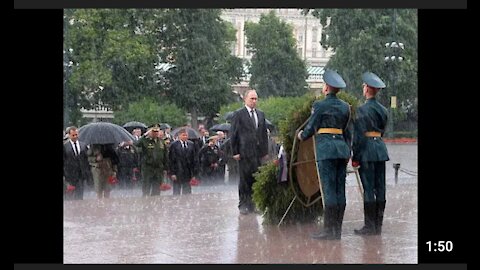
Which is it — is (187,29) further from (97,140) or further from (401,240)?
(401,240)

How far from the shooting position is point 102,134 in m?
14.6

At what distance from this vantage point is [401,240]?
28.5ft

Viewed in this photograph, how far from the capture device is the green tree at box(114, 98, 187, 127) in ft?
117

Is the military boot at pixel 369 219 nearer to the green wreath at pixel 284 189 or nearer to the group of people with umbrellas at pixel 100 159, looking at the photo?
the green wreath at pixel 284 189

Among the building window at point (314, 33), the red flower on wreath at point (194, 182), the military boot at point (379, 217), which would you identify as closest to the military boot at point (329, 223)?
the military boot at point (379, 217)

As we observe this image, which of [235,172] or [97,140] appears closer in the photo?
[97,140]

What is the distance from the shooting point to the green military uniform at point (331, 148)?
8477mm

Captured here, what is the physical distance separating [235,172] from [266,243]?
10.1 metres

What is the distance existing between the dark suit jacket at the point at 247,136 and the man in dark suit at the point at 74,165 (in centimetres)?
334

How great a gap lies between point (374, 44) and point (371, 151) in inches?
1150

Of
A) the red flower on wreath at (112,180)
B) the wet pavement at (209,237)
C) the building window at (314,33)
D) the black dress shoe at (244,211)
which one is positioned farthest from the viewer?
the building window at (314,33)

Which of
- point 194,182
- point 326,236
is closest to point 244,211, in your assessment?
point 326,236

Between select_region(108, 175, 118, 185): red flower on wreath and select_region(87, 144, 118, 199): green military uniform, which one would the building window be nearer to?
select_region(108, 175, 118, 185): red flower on wreath
